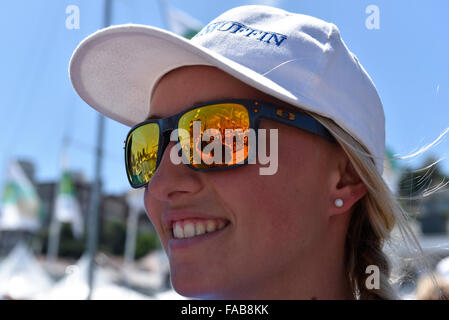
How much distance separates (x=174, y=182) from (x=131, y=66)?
0.56 m

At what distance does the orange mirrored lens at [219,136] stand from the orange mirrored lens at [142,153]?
19 cm

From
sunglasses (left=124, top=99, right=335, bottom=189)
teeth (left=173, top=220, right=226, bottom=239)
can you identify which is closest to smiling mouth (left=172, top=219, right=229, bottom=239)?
teeth (left=173, top=220, right=226, bottom=239)

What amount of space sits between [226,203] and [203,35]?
568 mm

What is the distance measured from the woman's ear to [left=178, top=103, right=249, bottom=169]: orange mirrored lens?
0.34 metres

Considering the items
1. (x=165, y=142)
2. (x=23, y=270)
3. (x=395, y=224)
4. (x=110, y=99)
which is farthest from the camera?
(x=23, y=270)

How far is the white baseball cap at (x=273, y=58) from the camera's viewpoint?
130 cm

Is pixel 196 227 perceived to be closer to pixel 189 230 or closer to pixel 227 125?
pixel 189 230

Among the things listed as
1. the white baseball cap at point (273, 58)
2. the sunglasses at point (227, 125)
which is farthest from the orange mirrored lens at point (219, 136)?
the white baseball cap at point (273, 58)

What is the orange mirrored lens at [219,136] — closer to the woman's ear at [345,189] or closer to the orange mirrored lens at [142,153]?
the orange mirrored lens at [142,153]

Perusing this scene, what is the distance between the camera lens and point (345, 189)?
144cm

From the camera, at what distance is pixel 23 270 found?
37.4ft
